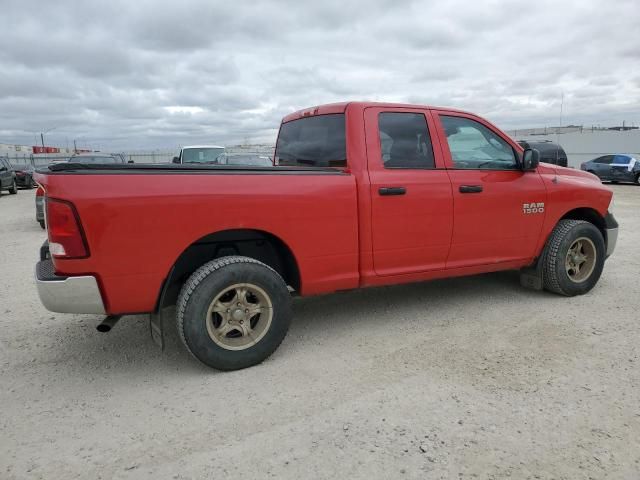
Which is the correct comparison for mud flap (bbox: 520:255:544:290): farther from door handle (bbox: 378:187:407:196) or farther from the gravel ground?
door handle (bbox: 378:187:407:196)

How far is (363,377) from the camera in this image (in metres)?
3.35

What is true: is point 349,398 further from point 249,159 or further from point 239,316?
point 249,159

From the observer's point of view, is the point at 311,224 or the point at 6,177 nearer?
the point at 311,224

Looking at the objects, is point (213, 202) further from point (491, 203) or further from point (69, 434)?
point (491, 203)

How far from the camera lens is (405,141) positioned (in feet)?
13.6

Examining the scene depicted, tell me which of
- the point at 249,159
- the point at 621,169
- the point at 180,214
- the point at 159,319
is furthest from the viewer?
the point at 621,169

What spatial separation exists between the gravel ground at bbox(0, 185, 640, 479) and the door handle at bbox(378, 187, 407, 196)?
3.90ft

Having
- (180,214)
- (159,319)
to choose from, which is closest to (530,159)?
(180,214)

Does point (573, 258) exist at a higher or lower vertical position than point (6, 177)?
lower

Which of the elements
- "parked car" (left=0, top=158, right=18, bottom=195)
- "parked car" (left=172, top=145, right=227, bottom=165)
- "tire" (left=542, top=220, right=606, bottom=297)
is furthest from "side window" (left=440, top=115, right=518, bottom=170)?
"parked car" (left=0, top=158, right=18, bottom=195)

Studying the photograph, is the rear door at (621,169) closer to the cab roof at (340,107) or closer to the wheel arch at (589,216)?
the wheel arch at (589,216)

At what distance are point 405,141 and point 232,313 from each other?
6.64 feet

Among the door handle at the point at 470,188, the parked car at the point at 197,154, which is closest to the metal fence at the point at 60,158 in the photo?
the parked car at the point at 197,154

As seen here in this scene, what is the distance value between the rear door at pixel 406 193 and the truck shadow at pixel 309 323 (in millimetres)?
665
